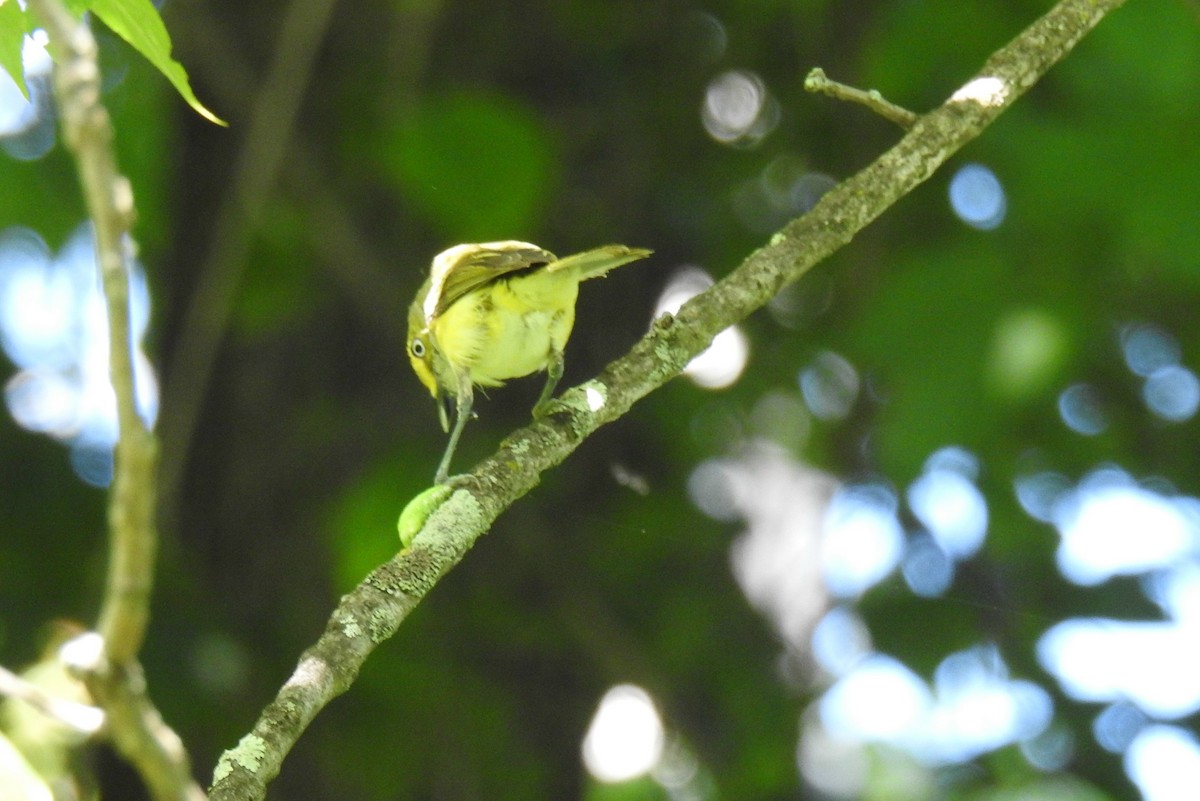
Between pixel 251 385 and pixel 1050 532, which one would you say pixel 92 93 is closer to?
pixel 1050 532

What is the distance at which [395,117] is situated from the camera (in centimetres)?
569

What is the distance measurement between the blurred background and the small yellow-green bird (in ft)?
3.01

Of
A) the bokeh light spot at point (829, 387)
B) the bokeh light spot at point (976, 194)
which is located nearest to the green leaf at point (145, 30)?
the bokeh light spot at point (976, 194)

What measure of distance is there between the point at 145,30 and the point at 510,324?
1.85 meters

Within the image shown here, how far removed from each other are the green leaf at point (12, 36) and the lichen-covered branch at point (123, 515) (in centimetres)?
122

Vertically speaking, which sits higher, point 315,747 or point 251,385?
point 251,385

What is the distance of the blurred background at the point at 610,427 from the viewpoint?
16.2ft

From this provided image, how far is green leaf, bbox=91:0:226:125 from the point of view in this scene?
1.94 metres

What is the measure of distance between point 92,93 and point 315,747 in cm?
508

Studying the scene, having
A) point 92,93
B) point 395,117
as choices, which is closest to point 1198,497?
point 395,117

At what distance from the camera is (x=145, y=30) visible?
196cm

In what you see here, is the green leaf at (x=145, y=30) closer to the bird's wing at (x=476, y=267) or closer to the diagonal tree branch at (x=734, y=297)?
the diagonal tree branch at (x=734, y=297)

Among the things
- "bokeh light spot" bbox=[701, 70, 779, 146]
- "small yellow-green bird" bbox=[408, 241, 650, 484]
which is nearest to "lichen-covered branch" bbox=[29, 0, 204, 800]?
"small yellow-green bird" bbox=[408, 241, 650, 484]

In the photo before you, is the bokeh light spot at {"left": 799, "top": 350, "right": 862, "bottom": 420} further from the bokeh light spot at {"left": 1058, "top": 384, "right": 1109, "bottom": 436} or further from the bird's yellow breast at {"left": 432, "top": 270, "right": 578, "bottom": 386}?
the bird's yellow breast at {"left": 432, "top": 270, "right": 578, "bottom": 386}
